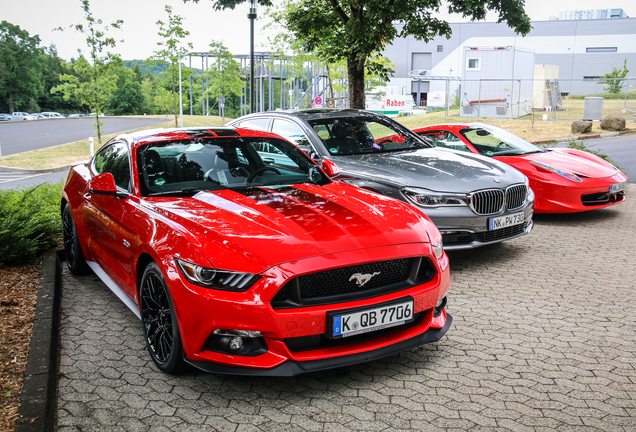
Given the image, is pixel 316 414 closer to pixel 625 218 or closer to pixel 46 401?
pixel 46 401

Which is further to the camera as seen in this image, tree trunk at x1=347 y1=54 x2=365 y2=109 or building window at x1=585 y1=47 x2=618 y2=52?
→ building window at x1=585 y1=47 x2=618 y2=52

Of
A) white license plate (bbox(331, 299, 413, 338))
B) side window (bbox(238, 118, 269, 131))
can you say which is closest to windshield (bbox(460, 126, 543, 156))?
side window (bbox(238, 118, 269, 131))

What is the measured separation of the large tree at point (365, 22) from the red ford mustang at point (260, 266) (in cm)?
727

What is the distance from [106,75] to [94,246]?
1000 inches

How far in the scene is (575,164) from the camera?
812cm

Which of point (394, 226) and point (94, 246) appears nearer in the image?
point (394, 226)

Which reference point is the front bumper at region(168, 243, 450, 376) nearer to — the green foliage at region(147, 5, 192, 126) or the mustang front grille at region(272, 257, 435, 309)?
the mustang front grille at region(272, 257, 435, 309)

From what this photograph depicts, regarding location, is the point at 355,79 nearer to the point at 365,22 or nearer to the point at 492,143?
the point at 365,22

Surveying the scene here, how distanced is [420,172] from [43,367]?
4.14 metres

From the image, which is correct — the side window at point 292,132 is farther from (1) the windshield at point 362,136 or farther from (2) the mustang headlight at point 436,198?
(2) the mustang headlight at point 436,198

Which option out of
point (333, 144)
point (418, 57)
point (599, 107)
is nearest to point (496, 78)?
point (599, 107)

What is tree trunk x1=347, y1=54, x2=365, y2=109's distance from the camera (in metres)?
12.0

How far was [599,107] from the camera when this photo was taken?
89.9ft

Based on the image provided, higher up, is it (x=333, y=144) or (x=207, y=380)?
(x=333, y=144)
